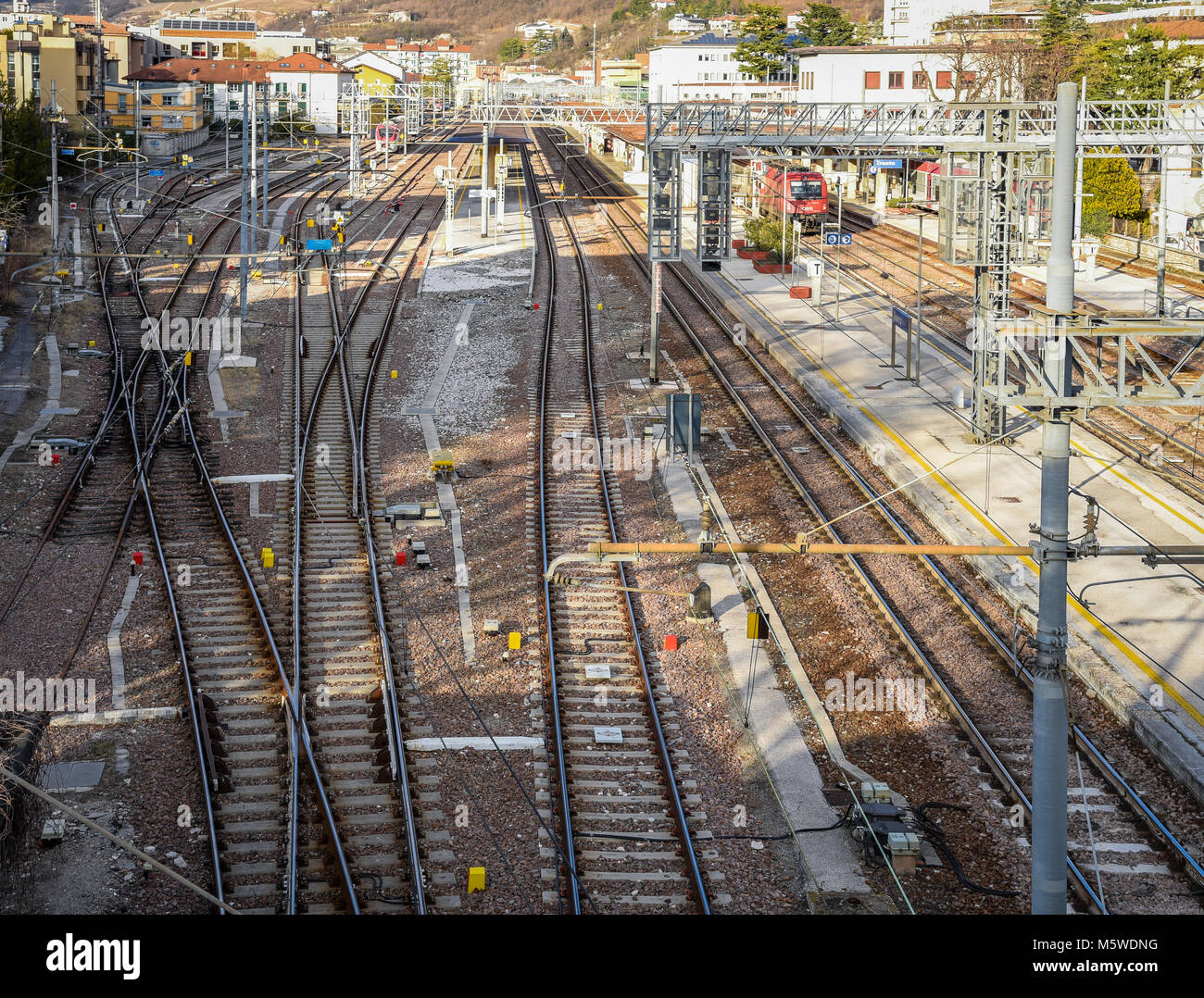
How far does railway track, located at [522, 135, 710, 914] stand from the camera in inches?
393

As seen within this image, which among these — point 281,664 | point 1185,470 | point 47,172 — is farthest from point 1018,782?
point 47,172

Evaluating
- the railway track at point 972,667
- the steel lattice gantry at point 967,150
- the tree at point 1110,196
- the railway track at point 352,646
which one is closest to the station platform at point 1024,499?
the railway track at point 972,667

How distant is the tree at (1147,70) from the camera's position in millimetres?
45219

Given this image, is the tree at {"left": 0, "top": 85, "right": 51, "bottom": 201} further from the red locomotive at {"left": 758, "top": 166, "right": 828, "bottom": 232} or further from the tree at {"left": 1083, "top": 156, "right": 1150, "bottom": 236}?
the tree at {"left": 1083, "top": 156, "right": 1150, "bottom": 236}

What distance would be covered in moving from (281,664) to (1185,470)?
1371 centimetres

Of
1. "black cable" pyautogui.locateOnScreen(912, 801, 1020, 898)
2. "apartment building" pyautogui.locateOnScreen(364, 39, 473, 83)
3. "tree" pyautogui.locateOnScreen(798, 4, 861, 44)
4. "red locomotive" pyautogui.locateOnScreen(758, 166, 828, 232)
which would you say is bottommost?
"black cable" pyautogui.locateOnScreen(912, 801, 1020, 898)

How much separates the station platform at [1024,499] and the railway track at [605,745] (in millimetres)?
4102

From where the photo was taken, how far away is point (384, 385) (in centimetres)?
2498

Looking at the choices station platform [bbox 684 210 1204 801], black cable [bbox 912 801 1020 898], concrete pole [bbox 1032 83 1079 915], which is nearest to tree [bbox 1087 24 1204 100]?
station platform [bbox 684 210 1204 801]

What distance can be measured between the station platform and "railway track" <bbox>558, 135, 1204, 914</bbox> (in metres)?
0.55

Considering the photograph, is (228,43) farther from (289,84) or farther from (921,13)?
(921,13)

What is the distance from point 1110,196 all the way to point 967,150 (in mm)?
25927

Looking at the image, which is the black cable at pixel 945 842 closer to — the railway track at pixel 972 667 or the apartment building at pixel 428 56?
the railway track at pixel 972 667
